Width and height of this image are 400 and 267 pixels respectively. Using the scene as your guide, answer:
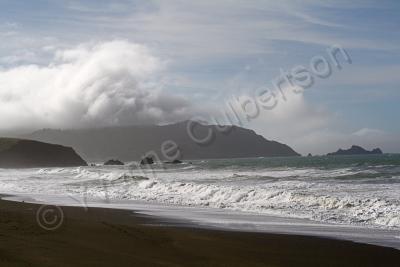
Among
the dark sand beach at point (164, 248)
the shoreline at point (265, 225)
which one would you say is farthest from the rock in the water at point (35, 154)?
the dark sand beach at point (164, 248)

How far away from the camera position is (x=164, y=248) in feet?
27.0

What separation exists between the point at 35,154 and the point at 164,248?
126125 mm

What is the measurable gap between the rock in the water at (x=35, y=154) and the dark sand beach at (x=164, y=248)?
11540 centimetres

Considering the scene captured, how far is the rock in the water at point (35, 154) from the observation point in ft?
401

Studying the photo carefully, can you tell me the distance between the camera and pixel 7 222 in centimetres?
991

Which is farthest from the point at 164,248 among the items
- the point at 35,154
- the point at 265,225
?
the point at 35,154

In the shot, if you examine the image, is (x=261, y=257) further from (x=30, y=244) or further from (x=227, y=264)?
(x=30, y=244)

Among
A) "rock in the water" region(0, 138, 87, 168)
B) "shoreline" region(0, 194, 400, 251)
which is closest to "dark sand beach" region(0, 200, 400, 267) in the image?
"shoreline" region(0, 194, 400, 251)

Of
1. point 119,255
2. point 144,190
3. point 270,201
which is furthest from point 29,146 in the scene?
point 119,255

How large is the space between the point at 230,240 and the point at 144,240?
161 cm

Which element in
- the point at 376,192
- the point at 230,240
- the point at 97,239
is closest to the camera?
the point at 97,239

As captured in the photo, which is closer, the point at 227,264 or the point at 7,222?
the point at 227,264

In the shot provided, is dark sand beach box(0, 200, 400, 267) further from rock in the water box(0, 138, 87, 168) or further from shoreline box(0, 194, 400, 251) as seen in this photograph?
rock in the water box(0, 138, 87, 168)

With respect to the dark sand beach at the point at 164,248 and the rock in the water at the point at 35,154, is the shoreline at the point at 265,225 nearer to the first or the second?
the dark sand beach at the point at 164,248
